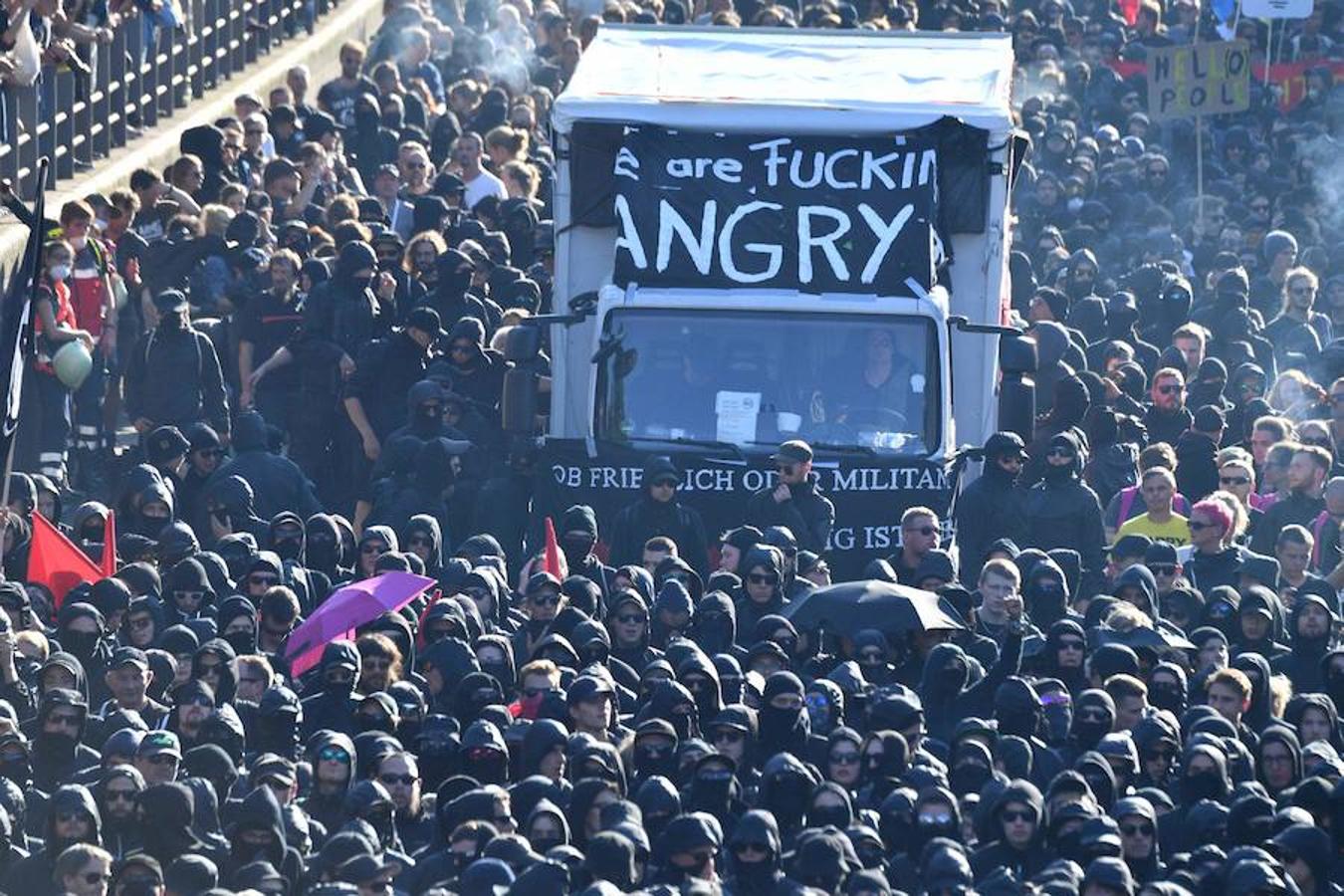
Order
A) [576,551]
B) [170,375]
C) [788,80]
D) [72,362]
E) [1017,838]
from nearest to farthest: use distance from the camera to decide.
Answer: [1017,838], [576,551], [788,80], [72,362], [170,375]

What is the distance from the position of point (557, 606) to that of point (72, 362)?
4745 mm

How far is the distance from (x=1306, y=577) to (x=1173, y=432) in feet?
9.49

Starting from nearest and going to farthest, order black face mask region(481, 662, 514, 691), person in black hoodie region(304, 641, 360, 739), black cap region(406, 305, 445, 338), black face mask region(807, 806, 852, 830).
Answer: black face mask region(807, 806, 852, 830) → person in black hoodie region(304, 641, 360, 739) → black face mask region(481, 662, 514, 691) → black cap region(406, 305, 445, 338)

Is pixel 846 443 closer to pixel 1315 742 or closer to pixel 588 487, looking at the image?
pixel 588 487

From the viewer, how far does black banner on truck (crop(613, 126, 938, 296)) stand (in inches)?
697

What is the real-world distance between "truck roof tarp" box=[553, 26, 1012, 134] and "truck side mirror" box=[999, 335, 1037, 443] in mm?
1327

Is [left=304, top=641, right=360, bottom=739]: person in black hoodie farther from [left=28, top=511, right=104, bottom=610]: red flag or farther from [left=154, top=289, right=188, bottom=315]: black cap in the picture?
[left=154, top=289, right=188, bottom=315]: black cap

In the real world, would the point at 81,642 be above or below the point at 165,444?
below

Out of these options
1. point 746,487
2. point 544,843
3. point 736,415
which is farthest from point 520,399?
point 544,843

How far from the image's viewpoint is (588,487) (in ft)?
58.4

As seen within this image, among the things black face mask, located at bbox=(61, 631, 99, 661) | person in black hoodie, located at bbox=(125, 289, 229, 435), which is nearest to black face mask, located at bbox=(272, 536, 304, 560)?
black face mask, located at bbox=(61, 631, 99, 661)

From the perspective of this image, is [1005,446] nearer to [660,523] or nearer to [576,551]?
[660,523]

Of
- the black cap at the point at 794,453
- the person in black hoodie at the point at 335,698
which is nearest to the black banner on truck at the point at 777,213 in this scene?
the black cap at the point at 794,453

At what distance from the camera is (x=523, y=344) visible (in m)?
17.7
